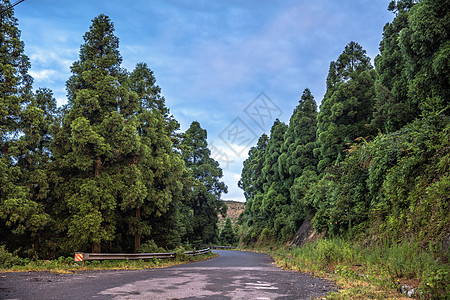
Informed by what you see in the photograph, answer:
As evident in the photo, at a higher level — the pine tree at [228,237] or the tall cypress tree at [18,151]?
the tall cypress tree at [18,151]

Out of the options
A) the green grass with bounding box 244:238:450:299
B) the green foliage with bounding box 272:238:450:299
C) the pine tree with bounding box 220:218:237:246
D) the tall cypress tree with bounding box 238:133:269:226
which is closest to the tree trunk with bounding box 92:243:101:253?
the green foliage with bounding box 272:238:450:299

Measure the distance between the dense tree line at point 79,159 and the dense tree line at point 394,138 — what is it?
11339mm

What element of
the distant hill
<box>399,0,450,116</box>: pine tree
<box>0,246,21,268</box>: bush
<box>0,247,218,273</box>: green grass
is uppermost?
<box>399,0,450,116</box>: pine tree

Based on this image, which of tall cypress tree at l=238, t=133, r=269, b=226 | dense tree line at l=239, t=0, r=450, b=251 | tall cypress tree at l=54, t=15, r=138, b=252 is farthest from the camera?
tall cypress tree at l=238, t=133, r=269, b=226

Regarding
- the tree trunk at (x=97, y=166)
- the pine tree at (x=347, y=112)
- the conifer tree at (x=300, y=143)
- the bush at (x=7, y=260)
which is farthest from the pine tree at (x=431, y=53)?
the conifer tree at (x=300, y=143)

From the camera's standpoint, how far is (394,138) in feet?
41.5

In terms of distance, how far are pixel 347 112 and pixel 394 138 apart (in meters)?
12.1

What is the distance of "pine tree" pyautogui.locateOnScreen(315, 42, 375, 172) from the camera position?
2342 cm

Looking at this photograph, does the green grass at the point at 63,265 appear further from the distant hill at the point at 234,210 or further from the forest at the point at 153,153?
the distant hill at the point at 234,210

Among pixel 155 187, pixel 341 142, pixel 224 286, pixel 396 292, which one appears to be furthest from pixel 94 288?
pixel 341 142

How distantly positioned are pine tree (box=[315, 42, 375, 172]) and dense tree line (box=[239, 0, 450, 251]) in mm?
76

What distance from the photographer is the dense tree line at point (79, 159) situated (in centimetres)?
1605

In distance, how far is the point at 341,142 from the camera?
2456 centimetres

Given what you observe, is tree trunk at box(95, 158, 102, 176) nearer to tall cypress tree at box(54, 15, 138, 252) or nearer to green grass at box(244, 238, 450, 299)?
tall cypress tree at box(54, 15, 138, 252)
